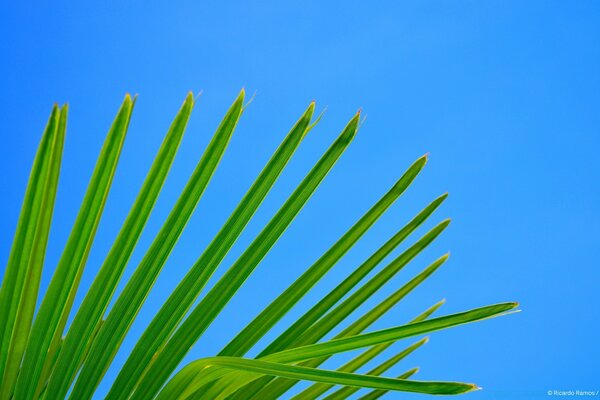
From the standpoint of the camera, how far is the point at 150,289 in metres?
0.82

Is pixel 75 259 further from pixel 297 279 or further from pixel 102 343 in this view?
pixel 297 279

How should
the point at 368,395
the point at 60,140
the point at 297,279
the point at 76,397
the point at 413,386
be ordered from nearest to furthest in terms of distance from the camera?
the point at 413,386 → the point at 60,140 → the point at 76,397 → the point at 297,279 → the point at 368,395

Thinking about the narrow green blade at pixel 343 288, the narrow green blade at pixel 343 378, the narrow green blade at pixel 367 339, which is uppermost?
the narrow green blade at pixel 343 288

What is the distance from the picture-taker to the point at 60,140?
0.70 m

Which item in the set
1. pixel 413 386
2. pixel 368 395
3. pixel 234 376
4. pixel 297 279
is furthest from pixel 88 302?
pixel 368 395

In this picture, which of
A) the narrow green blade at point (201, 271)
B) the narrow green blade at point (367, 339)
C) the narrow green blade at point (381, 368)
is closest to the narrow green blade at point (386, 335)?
the narrow green blade at point (367, 339)

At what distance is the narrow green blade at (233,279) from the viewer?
823 mm

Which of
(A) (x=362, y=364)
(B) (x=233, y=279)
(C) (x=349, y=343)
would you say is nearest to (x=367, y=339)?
(C) (x=349, y=343)

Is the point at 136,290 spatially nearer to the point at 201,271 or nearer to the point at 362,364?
the point at 201,271

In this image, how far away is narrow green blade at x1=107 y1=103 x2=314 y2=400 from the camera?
2.68ft

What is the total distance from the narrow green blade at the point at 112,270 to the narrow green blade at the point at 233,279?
0.10 meters

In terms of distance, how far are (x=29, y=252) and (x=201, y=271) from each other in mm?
216

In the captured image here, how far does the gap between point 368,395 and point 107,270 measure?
0.70 metres

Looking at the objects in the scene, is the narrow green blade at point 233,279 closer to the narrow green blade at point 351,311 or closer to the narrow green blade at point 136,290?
the narrow green blade at point 136,290
